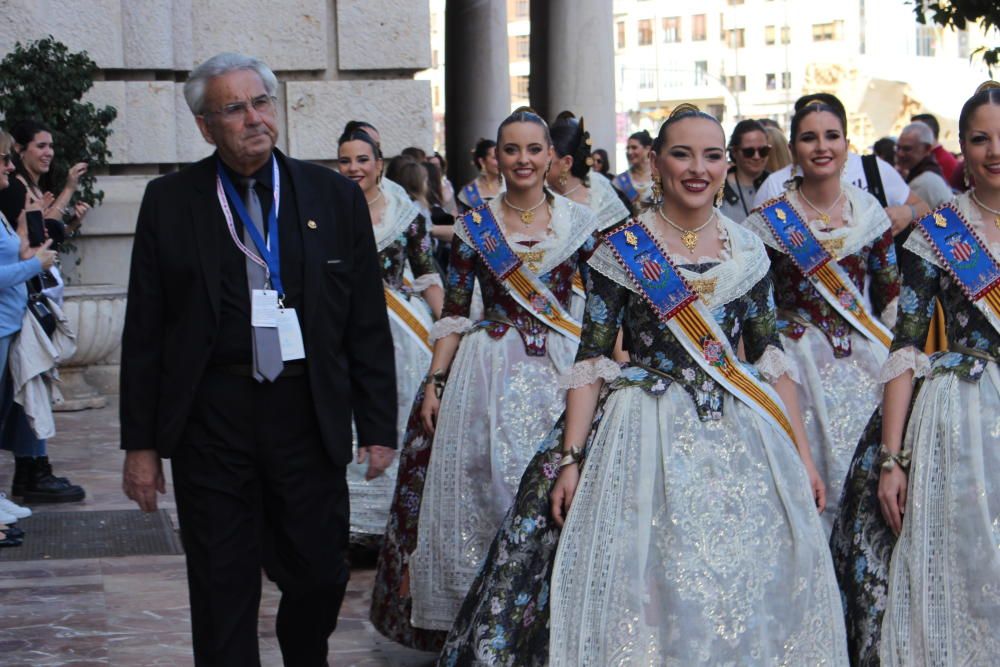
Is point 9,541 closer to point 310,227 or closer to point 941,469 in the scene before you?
point 310,227

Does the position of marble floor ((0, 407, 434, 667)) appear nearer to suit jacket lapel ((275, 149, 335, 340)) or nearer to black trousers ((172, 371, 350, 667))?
black trousers ((172, 371, 350, 667))

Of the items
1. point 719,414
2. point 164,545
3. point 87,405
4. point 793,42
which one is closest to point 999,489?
point 719,414

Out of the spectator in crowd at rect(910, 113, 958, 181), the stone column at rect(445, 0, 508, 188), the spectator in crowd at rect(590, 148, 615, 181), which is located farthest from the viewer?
the stone column at rect(445, 0, 508, 188)

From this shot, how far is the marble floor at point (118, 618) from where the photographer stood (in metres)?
5.99

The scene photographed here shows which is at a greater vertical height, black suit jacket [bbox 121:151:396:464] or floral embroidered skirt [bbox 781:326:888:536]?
black suit jacket [bbox 121:151:396:464]

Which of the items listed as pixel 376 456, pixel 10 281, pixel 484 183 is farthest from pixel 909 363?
pixel 484 183

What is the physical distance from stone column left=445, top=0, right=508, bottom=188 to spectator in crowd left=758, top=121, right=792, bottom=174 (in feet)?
28.5

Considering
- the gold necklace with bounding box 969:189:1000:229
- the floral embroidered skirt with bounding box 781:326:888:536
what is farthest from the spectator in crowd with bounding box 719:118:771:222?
the gold necklace with bounding box 969:189:1000:229

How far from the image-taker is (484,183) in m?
12.6

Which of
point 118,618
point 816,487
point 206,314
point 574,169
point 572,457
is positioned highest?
point 574,169

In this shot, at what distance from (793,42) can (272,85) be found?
245 feet

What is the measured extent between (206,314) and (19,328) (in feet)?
14.1

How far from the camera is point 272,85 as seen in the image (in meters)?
4.44

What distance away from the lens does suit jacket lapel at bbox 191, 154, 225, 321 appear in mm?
4234
